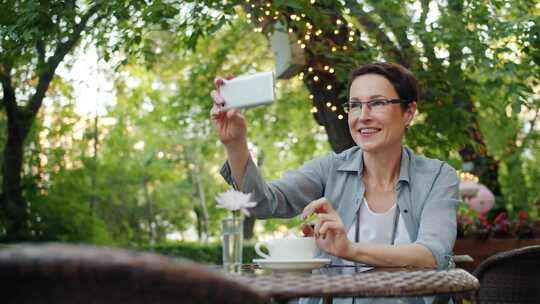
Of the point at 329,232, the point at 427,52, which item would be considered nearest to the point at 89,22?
the point at 427,52

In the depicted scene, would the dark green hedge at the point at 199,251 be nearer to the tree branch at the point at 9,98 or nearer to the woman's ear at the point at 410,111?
the tree branch at the point at 9,98

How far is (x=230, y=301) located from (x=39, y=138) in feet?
27.0

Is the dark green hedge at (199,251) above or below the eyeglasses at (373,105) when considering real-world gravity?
below

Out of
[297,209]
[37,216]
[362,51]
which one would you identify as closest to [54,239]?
[37,216]

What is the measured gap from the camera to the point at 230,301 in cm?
98

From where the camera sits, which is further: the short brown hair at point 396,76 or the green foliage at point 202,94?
the green foliage at point 202,94

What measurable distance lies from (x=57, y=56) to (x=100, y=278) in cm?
494

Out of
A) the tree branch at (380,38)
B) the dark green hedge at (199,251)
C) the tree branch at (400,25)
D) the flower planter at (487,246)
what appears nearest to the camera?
the tree branch at (380,38)

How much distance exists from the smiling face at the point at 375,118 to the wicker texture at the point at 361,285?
828mm

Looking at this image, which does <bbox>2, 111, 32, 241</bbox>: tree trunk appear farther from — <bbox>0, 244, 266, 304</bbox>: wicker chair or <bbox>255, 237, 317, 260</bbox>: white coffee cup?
<bbox>0, 244, 266, 304</bbox>: wicker chair

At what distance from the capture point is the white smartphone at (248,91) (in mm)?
1589

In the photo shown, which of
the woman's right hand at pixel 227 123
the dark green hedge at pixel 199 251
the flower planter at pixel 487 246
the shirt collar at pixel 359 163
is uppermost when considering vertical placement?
the woman's right hand at pixel 227 123

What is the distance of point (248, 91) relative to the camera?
1658 mm

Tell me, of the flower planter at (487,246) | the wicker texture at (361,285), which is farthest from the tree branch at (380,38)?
the wicker texture at (361,285)
